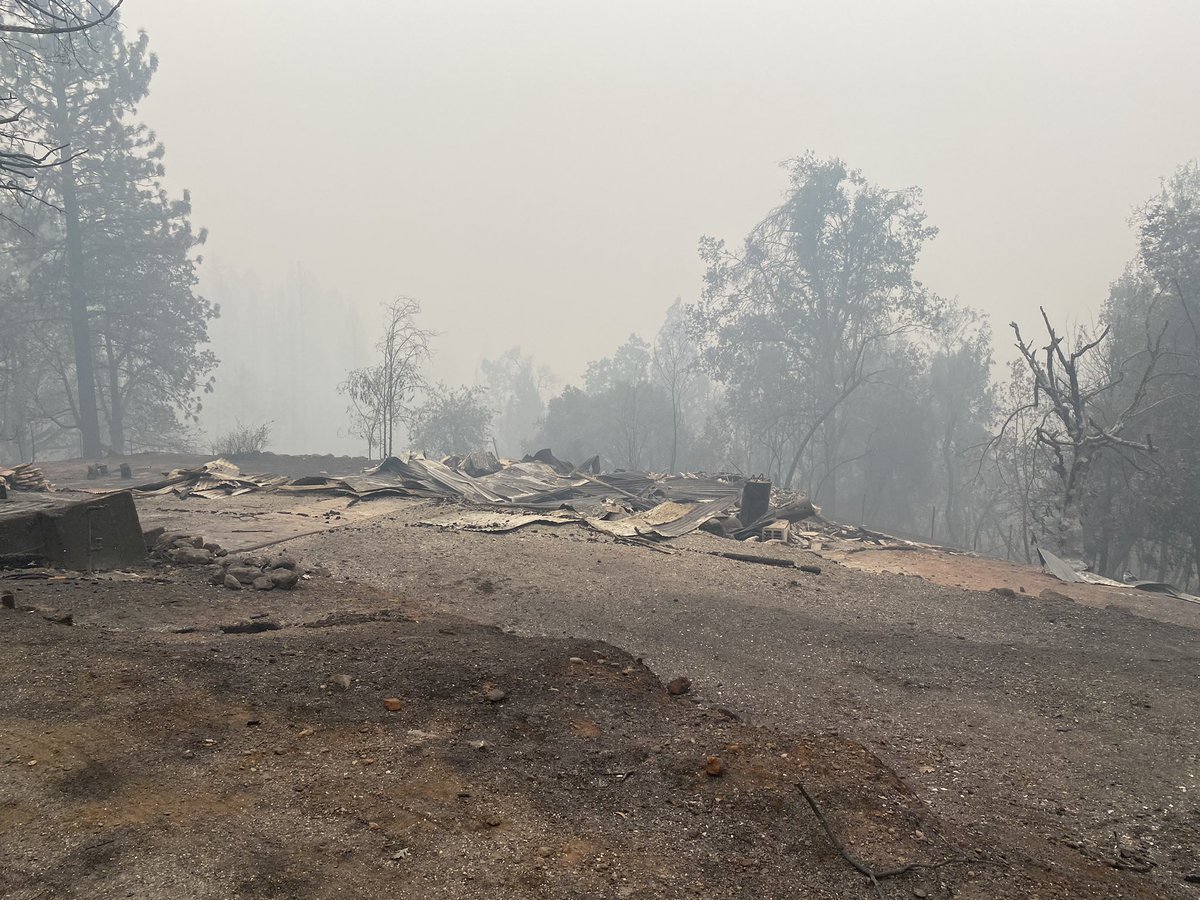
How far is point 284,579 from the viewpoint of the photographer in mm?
6875

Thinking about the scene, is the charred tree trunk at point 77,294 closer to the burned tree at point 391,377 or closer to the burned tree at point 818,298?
the burned tree at point 391,377

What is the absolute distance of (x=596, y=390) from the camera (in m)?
53.6

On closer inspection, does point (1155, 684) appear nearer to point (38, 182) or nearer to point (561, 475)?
point (561, 475)

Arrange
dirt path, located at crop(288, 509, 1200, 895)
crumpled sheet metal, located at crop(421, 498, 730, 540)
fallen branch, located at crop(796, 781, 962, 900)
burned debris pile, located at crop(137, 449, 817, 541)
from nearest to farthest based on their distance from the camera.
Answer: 1. fallen branch, located at crop(796, 781, 962, 900)
2. dirt path, located at crop(288, 509, 1200, 895)
3. crumpled sheet metal, located at crop(421, 498, 730, 540)
4. burned debris pile, located at crop(137, 449, 817, 541)

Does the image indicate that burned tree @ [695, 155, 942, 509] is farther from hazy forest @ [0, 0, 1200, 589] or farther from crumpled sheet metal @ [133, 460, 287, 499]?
crumpled sheet metal @ [133, 460, 287, 499]

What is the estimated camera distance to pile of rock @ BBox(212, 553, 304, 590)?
673 centimetres

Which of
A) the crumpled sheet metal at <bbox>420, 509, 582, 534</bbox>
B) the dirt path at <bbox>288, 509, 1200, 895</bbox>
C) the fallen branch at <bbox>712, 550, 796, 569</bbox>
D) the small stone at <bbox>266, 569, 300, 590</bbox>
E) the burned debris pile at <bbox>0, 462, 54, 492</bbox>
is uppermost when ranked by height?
the burned debris pile at <bbox>0, 462, 54, 492</bbox>

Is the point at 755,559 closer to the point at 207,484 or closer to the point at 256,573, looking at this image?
the point at 256,573

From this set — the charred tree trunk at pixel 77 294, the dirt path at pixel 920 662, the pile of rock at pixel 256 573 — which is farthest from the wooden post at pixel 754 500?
the charred tree trunk at pixel 77 294

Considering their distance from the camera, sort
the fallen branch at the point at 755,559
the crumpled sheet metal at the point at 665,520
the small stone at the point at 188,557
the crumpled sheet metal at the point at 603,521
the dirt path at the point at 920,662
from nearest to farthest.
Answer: the dirt path at the point at 920,662 → the small stone at the point at 188,557 → the fallen branch at the point at 755,559 → the crumpled sheet metal at the point at 603,521 → the crumpled sheet metal at the point at 665,520

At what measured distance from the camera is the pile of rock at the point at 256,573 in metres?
6.73

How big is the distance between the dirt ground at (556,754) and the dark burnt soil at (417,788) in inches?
0.5

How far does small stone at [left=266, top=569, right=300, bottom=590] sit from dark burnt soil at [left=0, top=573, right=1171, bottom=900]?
7.35ft

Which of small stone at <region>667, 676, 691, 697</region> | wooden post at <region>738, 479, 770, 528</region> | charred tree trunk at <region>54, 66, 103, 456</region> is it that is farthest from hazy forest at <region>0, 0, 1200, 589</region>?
small stone at <region>667, 676, 691, 697</region>
